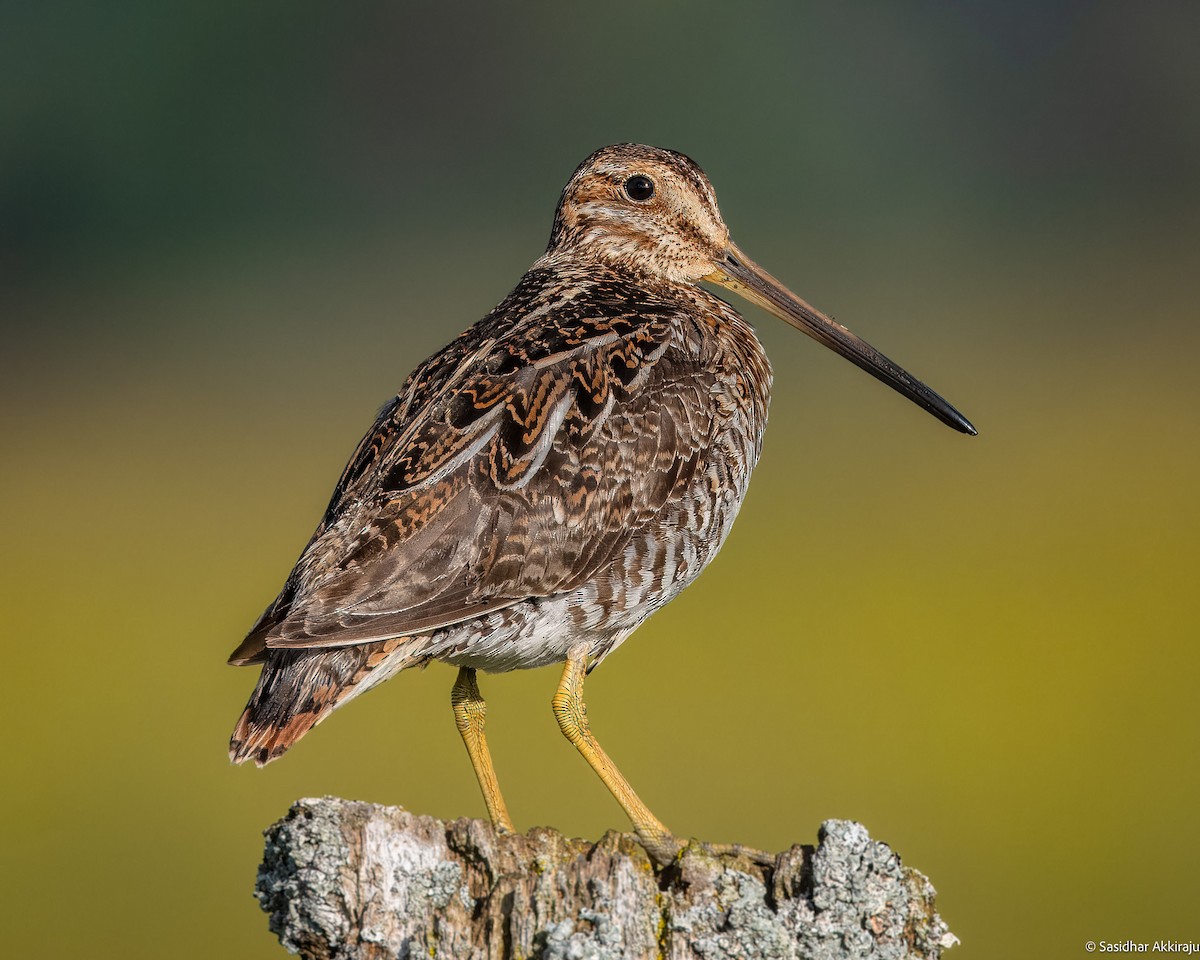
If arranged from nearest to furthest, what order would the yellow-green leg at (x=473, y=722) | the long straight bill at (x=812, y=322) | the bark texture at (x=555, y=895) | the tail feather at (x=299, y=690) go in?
1. the bark texture at (x=555, y=895)
2. the tail feather at (x=299, y=690)
3. the yellow-green leg at (x=473, y=722)
4. the long straight bill at (x=812, y=322)

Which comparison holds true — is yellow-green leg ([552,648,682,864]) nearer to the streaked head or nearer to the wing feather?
the wing feather

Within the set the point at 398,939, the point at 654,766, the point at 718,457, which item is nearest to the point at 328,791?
the point at 654,766

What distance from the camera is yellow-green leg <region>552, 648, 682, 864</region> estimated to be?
5.89m

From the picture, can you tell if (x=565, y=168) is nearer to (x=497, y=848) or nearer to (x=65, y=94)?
(x=65, y=94)

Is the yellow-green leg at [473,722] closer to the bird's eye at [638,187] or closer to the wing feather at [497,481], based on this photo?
the wing feather at [497,481]

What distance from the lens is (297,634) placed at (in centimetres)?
505

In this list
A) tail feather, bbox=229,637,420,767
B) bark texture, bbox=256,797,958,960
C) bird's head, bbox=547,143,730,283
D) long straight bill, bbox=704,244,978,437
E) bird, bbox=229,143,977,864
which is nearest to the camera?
bark texture, bbox=256,797,958,960

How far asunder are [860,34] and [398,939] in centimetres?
3959

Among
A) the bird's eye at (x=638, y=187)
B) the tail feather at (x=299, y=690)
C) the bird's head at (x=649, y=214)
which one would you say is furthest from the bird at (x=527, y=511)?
the bird's eye at (x=638, y=187)

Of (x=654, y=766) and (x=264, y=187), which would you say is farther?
(x=264, y=187)

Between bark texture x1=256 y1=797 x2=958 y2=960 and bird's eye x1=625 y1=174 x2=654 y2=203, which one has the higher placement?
bird's eye x1=625 y1=174 x2=654 y2=203

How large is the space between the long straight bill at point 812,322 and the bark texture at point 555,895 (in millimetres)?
2864

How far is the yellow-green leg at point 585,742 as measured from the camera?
5.89 m

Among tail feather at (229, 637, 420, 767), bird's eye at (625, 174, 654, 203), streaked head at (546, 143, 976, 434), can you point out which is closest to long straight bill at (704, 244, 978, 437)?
streaked head at (546, 143, 976, 434)
